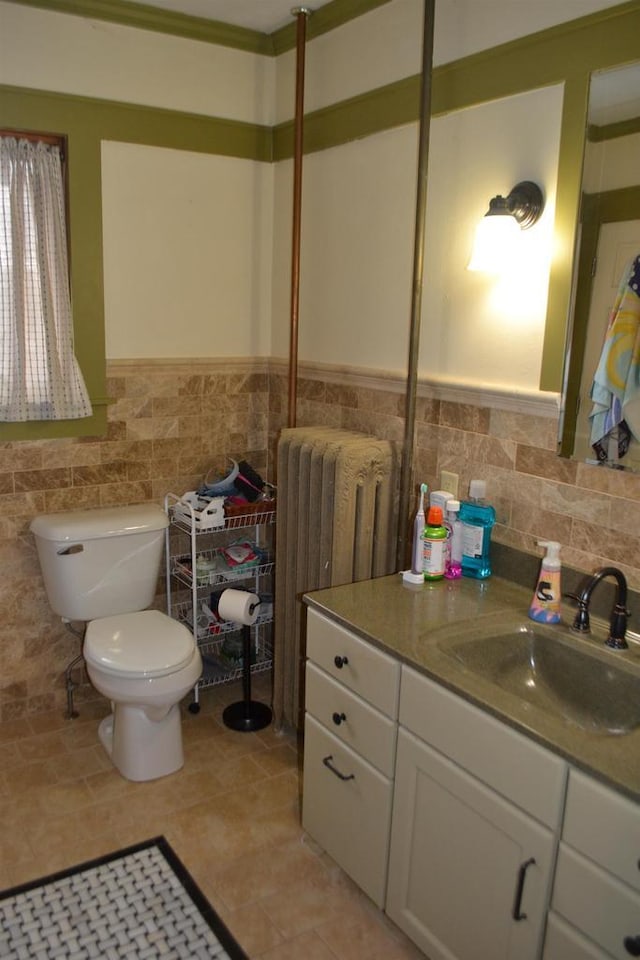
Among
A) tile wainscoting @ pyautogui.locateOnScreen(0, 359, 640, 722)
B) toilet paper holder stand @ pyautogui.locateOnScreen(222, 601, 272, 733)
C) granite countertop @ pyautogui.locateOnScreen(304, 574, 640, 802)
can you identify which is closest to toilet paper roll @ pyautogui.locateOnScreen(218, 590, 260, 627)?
toilet paper holder stand @ pyautogui.locateOnScreen(222, 601, 272, 733)

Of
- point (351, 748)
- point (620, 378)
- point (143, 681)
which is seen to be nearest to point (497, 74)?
point (620, 378)

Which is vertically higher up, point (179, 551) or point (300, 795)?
point (179, 551)

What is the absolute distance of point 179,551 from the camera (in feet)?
10.2

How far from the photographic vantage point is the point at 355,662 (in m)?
1.91

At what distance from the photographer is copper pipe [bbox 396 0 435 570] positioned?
216 cm

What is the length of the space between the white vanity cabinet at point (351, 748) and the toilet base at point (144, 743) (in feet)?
1.98

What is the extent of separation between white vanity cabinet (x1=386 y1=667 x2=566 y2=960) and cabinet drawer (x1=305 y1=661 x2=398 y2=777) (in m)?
0.05

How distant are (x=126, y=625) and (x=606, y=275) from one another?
1854mm

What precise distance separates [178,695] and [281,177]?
6.37 feet

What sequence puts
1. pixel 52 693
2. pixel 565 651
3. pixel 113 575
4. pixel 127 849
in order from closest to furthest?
pixel 565 651 < pixel 127 849 < pixel 113 575 < pixel 52 693

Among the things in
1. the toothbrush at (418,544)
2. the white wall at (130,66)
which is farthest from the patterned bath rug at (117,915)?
the white wall at (130,66)

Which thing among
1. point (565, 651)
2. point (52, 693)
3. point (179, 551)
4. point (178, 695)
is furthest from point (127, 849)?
point (565, 651)

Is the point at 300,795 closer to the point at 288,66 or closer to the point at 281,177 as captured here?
the point at 281,177

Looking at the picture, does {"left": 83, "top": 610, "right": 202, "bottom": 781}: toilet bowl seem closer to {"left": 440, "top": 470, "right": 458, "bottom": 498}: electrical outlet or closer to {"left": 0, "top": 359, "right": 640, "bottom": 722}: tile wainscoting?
{"left": 0, "top": 359, "right": 640, "bottom": 722}: tile wainscoting
